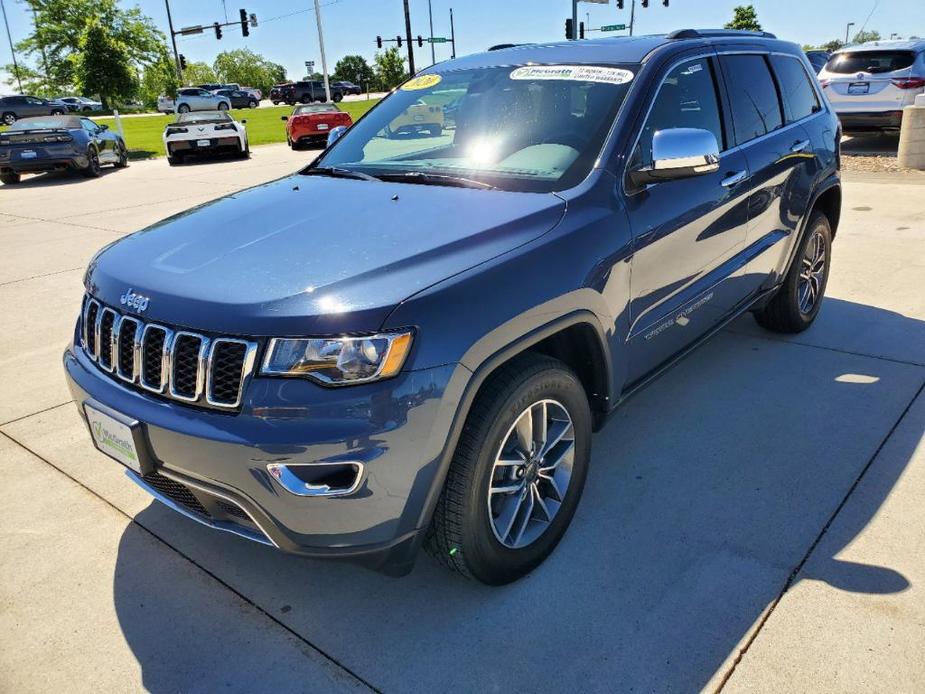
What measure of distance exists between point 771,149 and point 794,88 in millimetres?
810

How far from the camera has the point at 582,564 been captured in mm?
2768

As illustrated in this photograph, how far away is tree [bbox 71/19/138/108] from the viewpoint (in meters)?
23.1

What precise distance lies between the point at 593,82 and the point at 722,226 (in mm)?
933

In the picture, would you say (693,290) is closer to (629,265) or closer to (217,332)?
(629,265)

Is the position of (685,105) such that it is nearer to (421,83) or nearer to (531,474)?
(421,83)

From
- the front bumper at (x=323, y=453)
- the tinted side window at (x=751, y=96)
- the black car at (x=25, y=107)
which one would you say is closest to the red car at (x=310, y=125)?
the tinted side window at (x=751, y=96)

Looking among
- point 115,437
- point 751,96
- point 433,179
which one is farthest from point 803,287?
point 115,437

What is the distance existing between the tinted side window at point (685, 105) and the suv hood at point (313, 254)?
652 mm

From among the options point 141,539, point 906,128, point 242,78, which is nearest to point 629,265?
point 141,539

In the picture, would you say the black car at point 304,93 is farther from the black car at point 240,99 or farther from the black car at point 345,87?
the black car at point 345,87

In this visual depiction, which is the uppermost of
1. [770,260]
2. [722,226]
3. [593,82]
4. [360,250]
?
[593,82]

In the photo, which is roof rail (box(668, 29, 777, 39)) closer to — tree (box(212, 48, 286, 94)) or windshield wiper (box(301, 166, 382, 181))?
windshield wiper (box(301, 166, 382, 181))

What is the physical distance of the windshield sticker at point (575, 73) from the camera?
124 inches

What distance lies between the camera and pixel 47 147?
50.3ft
